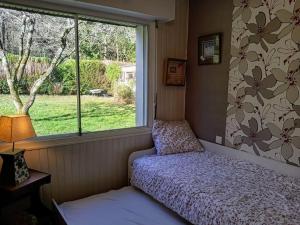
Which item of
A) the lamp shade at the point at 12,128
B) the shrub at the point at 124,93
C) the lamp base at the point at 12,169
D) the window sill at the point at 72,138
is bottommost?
the lamp base at the point at 12,169

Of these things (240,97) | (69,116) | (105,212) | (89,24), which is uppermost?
(89,24)

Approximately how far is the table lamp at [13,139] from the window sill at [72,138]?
0.89 feet

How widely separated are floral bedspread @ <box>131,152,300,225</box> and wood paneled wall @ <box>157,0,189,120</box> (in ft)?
2.26

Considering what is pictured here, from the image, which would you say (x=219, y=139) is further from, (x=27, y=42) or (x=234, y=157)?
(x=27, y=42)

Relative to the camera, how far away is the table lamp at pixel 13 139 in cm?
178

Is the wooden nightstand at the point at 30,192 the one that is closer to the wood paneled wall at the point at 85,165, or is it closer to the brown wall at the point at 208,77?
the wood paneled wall at the point at 85,165

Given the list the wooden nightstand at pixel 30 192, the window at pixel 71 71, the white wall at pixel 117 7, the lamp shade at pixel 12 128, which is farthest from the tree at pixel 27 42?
the wooden nightstand at pixel 30 192

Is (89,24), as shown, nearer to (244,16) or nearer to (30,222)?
(244,16)

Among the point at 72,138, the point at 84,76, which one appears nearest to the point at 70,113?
the point at 72,138

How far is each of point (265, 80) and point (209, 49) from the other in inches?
30.6

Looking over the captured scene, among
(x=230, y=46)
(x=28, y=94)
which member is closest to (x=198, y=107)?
(x=230, y=46)

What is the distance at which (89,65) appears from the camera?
98.3 inches

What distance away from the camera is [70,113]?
96.3 inches

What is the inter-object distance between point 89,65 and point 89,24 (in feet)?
1.35
